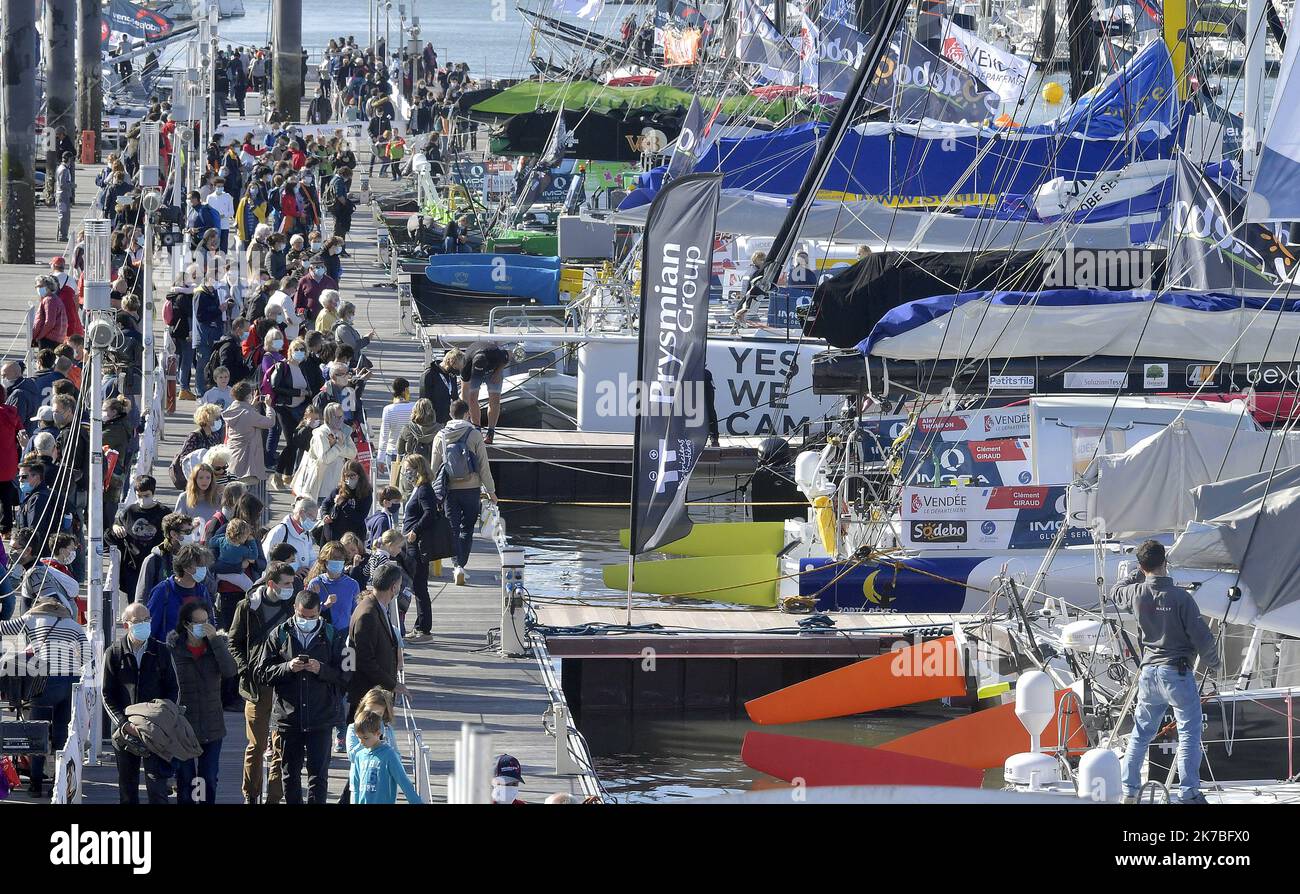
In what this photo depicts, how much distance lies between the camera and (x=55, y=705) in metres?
12.1

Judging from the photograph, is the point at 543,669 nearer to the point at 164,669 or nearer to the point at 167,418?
the point at 164,669

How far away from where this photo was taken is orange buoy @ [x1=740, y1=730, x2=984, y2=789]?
1329 cm

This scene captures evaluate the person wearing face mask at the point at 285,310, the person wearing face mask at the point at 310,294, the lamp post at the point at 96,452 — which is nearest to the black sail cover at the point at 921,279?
the person wearing face mask at the point at 285,310

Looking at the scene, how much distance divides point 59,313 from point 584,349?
6585 millimetres

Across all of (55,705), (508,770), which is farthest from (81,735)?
(508,770)

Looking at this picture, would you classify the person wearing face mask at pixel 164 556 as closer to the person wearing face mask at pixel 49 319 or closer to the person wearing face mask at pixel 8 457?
the person wearing face mask at pixel 8 457

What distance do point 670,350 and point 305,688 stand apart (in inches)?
190

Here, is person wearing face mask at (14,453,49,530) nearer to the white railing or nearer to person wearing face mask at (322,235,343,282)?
the white railing

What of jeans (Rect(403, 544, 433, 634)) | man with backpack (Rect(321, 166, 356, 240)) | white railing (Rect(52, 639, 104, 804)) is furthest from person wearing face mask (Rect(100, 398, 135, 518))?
man with backpack (Rect(321, 166, 356, 240))

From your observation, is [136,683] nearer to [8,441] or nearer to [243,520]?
[243,520]

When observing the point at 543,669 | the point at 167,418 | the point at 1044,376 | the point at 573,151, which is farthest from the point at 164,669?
the point at 573,151

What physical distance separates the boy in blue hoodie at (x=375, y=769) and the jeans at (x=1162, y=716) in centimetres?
470

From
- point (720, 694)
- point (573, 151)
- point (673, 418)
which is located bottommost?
point (720, 694)

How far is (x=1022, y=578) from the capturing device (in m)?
17.3
